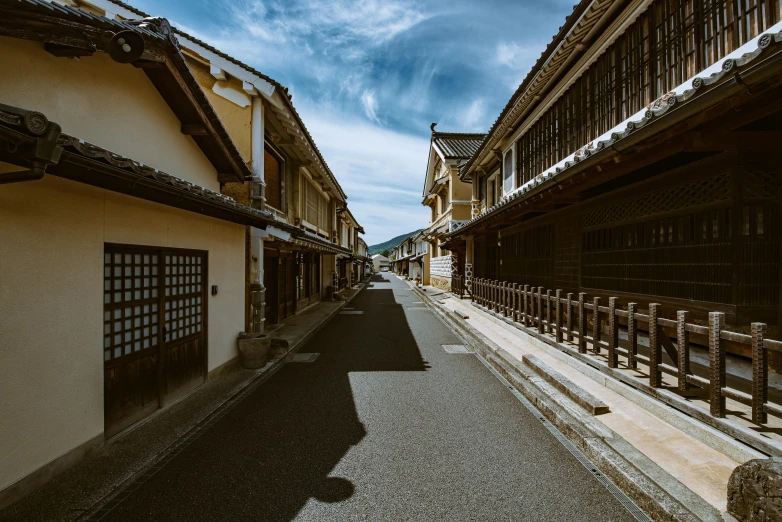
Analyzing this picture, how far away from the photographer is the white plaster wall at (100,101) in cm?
381

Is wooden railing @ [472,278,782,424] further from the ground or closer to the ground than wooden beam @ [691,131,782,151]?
closer to the ground

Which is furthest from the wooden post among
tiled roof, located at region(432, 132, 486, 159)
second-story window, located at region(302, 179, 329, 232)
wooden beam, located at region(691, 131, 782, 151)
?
tiled roof, located at region(432, 132, 486, 159)

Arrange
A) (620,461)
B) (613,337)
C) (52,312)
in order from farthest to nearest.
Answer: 1. (613,337)
2. (52,312)
3. (620,461)

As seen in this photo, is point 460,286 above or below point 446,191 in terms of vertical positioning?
below

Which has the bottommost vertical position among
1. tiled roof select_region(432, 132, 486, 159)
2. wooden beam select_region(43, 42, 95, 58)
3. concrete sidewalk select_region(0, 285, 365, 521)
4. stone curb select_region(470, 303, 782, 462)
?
concrete sidewalk select_region(0, 285, 365, 521)

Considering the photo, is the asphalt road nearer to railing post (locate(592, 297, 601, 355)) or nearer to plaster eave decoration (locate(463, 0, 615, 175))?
railing post (locate(592, 297, 601, 355))

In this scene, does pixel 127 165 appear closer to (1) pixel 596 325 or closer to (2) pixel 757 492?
(2) pixel 757 492

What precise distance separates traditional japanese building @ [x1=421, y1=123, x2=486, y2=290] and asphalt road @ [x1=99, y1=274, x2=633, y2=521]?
1594 centimetres

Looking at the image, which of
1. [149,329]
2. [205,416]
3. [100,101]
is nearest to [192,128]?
[100,101]

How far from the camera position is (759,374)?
3.50 m

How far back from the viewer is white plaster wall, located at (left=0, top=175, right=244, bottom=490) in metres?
3.44

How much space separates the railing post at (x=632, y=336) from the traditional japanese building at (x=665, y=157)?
1.02 meters

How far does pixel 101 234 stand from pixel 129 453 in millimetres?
2679

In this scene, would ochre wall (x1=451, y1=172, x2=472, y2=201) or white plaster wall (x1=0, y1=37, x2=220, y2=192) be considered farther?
ochre wall (x1=451, y1=172, x2=472, y2=201)
